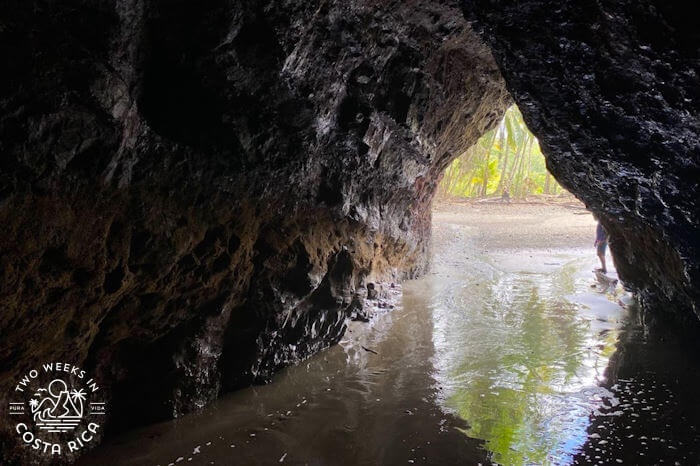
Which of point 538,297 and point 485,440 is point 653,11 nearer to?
point 485,440

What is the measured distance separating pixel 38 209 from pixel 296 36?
2.14 m

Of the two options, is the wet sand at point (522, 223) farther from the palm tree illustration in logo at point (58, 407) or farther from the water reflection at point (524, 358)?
the palm tree illustration in logo at point (58, 407)

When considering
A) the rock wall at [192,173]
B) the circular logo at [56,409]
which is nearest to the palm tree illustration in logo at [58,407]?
the circular logo at [56,409]

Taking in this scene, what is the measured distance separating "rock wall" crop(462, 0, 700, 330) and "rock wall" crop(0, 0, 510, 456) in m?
1.44

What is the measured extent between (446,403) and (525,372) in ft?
3.88

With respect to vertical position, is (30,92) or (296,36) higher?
(296,36)

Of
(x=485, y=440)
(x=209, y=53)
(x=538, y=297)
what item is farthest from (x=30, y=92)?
(x=538, y=297)

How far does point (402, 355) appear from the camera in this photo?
566cm

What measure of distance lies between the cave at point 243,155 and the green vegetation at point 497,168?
20.6m

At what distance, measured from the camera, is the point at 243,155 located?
3814 mm

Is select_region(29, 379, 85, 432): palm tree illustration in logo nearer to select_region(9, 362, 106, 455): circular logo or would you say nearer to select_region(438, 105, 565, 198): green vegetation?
select_region(9, 362, 106, 455): circular logo

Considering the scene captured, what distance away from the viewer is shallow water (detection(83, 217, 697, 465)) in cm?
357

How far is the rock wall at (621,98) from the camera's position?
2.70 metres

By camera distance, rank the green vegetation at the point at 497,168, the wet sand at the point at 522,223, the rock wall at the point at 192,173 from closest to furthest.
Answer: the rock wall at the point at 192,173 → the wet sand at the point at 522,223 → the green vegetation at the point at 497,168
